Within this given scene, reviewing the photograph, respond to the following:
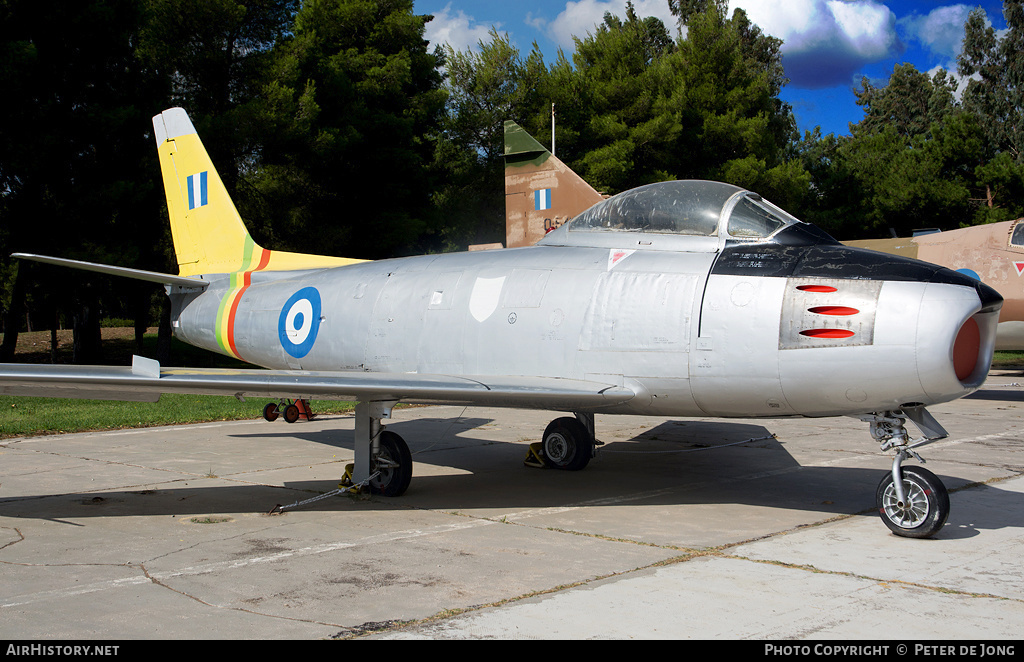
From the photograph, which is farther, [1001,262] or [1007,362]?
[1007,362]

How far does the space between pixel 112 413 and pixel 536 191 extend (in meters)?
9.08

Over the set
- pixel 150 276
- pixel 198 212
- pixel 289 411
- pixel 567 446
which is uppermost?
pixel 198 212

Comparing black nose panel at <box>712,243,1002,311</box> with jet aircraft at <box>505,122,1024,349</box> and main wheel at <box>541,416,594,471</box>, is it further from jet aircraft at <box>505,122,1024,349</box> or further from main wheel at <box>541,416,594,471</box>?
jet aircraft at <box>505,122,1024,349</box>

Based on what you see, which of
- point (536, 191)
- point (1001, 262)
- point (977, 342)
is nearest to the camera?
point (977, 342)

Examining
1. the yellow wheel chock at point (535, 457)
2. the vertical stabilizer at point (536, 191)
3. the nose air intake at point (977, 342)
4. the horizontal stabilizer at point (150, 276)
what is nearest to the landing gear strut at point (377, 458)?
the yellow wheel chock at point (535, 457)

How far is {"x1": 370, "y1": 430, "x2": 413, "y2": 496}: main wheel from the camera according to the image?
734 centimetres

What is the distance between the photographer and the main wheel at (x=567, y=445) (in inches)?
349

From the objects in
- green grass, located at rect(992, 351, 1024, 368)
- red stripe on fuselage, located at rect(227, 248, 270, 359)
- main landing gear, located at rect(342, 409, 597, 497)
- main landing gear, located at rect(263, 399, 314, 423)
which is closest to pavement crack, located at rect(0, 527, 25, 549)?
main landing gear, located at rect(342, 409, 597, 497)

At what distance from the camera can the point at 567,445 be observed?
888 centimetres

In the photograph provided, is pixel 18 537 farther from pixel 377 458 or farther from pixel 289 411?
pixel 289 411

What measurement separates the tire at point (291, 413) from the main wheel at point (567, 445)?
4.24m

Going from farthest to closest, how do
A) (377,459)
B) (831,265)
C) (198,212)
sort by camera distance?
1. (198,212)
2. (377,459)
3. (831,265)

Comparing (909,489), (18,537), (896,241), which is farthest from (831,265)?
(896,241)
